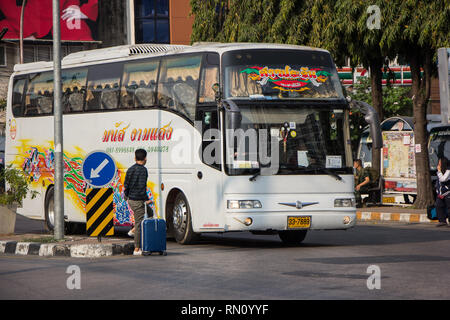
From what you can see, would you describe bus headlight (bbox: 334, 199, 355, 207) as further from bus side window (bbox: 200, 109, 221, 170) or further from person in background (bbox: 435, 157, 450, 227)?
→ person in background (bbox: 435, 157, 450, 227)

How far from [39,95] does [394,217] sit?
10010mm

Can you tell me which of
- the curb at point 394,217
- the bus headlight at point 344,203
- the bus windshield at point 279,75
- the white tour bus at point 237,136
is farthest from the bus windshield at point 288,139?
the curb at point 394,217

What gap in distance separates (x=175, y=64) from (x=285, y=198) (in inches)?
132

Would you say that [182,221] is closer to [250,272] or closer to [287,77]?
[287,77]

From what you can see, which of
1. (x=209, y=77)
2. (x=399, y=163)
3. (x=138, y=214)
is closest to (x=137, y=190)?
(x=138, y=214)

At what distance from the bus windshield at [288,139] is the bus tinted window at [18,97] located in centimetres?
774

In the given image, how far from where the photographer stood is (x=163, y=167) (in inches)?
717

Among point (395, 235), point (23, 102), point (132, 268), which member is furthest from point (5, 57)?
point (132, 268)

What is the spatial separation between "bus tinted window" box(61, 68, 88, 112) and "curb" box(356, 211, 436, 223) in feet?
31.3

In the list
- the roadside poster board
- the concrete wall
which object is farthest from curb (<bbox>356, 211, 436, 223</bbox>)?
the concrete wall

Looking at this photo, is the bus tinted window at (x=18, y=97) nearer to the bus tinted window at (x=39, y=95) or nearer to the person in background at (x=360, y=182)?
the bus tinted window at (x=39, y=95)

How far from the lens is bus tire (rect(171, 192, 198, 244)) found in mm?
17594

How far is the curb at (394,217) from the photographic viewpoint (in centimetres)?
2514
